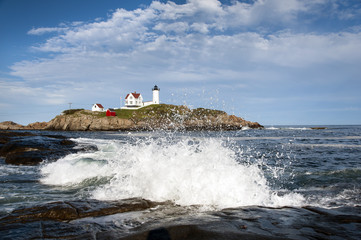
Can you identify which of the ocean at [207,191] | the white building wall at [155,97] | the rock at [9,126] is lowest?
the ocean at [207,191]

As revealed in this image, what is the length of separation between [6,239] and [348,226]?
6346 mm

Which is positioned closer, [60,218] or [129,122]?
[60,218]

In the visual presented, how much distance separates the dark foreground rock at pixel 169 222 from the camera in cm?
443

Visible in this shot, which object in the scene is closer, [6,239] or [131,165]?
[6,239]

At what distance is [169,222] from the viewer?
5.06m

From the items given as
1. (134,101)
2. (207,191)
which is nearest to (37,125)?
(134,101)

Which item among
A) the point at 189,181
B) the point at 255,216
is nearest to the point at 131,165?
the point at 189,181

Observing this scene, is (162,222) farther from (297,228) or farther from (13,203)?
(13,203)

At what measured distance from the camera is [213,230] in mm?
4535

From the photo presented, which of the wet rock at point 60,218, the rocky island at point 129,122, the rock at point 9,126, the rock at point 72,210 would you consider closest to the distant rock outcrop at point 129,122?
the rocky island at point 129,122

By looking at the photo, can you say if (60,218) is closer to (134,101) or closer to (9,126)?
(134,101)

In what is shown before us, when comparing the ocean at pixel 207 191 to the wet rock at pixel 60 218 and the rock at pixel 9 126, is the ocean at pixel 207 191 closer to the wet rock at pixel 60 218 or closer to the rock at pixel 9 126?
the wet rock at pixel 60 218

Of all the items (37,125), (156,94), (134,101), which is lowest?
(37,125)

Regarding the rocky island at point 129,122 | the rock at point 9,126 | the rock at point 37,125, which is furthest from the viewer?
the rock at point 37,125
